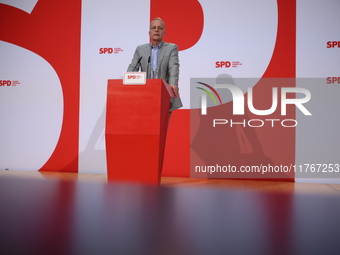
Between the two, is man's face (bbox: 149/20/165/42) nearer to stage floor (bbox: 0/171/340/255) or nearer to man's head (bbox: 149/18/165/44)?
man's head (bbox: 149/18/165/44)

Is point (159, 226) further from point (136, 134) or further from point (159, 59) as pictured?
point (159, 59)

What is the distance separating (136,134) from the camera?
5.87 ft

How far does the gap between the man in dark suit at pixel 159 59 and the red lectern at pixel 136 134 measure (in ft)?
1.36

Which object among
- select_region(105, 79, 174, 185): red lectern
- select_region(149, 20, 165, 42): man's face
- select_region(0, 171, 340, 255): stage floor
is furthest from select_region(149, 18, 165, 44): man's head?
select_region(0, 171, 340, 255): stage floor

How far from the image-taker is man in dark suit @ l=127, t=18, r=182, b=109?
7.39 ft

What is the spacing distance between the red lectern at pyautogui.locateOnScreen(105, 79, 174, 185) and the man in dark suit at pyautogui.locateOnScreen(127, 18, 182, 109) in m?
0.42

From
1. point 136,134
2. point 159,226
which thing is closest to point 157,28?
point 136,134

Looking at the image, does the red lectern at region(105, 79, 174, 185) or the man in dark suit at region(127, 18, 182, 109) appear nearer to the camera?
the red lectern at region(105, 79, 174, 185)

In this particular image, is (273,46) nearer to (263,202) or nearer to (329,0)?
(329,0)

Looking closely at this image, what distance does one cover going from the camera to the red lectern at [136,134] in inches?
70.1

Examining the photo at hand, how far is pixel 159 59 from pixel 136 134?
0.76 meters

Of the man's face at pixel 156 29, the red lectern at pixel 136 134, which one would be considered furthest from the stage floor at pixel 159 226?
the man's face at pixel 156 29

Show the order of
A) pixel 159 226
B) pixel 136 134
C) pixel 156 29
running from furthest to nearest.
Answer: pixel 156 29, pixel 136 134, pixel 159 226

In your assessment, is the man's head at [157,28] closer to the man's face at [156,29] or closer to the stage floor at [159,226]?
the man's face at [156,29]
